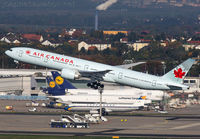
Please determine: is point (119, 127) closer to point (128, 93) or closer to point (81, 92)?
point (81, 92)

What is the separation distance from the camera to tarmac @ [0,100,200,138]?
261 ft

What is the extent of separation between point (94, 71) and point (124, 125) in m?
10.7

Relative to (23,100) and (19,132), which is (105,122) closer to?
(19,132)

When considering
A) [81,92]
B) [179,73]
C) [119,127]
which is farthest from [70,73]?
[81,92]

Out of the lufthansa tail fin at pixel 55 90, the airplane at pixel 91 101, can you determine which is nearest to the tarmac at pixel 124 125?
the airplane at pixel 91 101

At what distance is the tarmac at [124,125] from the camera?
79.4 m

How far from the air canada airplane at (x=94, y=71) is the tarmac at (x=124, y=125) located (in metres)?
6.86

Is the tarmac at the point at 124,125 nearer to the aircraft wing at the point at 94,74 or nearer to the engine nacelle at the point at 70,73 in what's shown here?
the aircraft wing at the point at 94,74

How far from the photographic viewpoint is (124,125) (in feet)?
292

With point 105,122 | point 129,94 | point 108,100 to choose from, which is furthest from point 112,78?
point 129,94

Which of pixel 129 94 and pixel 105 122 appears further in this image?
pixel 129 94

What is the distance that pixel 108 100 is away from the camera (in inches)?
4478

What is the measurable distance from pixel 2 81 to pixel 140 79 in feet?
242

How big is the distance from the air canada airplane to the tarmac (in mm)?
6859
